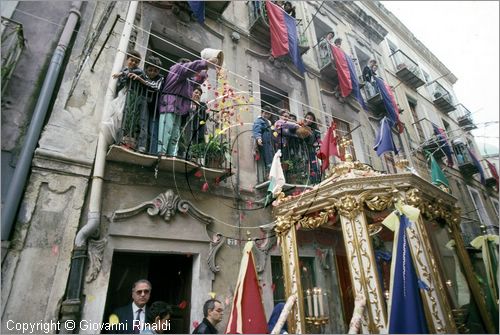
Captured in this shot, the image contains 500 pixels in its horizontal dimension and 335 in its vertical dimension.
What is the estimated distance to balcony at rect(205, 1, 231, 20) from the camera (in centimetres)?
803

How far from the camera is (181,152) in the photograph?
5.66 metres

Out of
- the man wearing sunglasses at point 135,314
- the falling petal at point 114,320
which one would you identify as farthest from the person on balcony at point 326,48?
the falling petal at point 114,320

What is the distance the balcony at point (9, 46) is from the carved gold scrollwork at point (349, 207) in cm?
559

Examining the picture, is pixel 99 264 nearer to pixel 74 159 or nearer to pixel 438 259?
pixel 74 159

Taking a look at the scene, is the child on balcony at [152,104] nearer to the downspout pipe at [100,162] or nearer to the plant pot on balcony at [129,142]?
the plant pot on balcony at [129,142]

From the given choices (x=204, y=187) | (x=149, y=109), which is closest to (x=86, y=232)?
(x=204, y=187)

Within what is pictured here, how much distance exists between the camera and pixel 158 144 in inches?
212

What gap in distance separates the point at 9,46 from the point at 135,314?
4513 millimetres

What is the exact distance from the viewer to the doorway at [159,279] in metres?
5.21

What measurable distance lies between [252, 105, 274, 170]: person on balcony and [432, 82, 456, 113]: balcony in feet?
49.9

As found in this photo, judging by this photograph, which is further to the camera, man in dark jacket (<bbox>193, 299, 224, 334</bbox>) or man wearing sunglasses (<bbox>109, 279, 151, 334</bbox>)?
man in dark jacket (<bbox>193, 299, 224, 334</bbox>)

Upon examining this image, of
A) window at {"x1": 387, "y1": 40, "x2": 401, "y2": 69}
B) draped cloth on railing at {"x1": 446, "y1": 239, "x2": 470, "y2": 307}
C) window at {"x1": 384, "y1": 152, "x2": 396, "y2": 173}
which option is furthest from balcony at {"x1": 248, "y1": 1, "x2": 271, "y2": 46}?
window at {"x1": 387, "y1": 40, "x2": 401, "y2": 69}

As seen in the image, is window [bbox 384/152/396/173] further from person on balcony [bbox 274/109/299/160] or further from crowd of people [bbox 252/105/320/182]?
person on balcony [bbox 274/109/299/160]

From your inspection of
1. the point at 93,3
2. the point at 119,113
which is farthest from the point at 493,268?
the point at 93,3
